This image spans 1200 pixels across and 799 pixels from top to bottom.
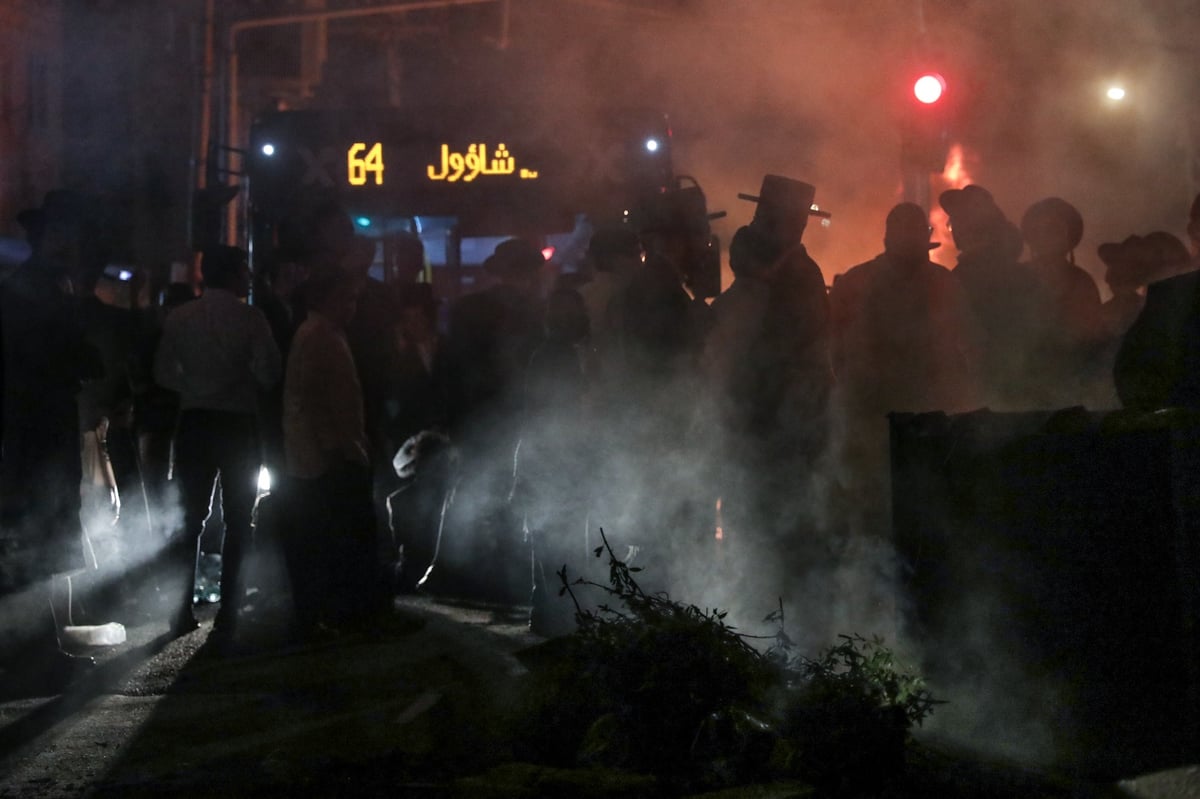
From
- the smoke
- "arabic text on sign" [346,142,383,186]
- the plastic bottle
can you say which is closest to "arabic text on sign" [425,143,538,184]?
"arabic text on sign" [346,142,383,186]

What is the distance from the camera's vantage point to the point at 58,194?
5203 mm

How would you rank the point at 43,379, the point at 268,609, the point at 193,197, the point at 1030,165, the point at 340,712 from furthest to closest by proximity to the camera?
the point at 1030,165 → the point at 193,197 → the point at 268,609 → the point at 43,379 → the point at 340,712

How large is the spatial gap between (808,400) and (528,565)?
207cm

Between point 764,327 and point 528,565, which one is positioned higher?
point 764,327

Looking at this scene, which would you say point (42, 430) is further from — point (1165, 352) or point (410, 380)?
point (1165, 352)

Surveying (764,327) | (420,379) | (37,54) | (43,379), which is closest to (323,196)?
(420,379)

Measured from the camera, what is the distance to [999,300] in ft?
18.9

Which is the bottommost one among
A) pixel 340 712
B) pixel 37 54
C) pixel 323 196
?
pixel 340 712

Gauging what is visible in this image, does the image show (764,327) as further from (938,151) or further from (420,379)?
(938,151)

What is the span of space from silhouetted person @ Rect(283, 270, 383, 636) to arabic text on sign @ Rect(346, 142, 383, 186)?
2.87 m

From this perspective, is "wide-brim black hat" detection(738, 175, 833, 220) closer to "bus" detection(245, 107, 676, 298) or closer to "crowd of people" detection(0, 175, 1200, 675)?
"crowd of people" detection(0, 175, 1200, 675)

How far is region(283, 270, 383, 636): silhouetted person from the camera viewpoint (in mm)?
5578

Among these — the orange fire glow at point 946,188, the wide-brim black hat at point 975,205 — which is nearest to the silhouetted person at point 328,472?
the wide-brim black hat at point 975,205

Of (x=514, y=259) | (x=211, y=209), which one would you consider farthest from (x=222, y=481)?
(x=211, y=209)
